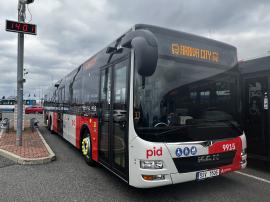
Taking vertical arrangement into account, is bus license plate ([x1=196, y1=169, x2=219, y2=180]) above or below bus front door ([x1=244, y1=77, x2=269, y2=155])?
below

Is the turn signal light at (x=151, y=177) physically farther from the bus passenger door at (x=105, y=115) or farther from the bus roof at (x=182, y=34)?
the bus roof at (x=182, y=34)

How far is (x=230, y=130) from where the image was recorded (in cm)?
477

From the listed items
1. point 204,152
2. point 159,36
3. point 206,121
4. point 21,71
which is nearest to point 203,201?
point 204,152

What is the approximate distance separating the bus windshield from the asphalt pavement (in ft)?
3.73

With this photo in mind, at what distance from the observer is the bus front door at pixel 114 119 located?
14.5 feet

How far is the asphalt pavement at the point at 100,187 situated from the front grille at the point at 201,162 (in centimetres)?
62

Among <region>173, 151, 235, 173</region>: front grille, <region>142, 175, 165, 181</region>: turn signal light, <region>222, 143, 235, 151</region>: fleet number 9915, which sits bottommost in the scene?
<region>142, 175, 165, 181</region>: turn signal light

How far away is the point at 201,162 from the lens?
4.31 meters

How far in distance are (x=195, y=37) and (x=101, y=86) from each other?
2.33 m

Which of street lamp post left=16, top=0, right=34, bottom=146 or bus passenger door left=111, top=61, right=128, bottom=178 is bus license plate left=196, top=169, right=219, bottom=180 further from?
street lamp post left=16, top=0, right=34, bottom=146

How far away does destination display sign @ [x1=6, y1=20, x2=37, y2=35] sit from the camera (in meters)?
8.62

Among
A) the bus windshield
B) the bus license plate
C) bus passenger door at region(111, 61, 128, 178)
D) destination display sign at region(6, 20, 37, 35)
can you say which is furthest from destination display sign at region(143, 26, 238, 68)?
destination display sign at region(6, 20, 37, 35)

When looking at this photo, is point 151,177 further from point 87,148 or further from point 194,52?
point 87,148

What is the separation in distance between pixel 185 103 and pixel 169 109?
36 centimetres
